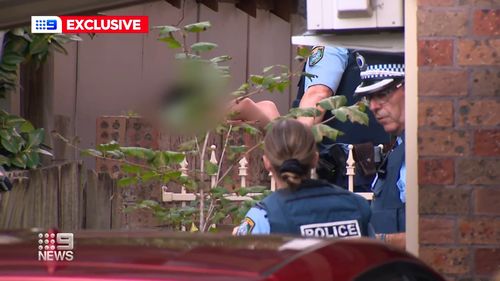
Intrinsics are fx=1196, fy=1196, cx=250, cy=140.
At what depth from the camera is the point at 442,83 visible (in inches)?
189

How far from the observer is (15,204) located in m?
6.70

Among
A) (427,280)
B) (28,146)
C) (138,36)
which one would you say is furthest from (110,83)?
(427,280)

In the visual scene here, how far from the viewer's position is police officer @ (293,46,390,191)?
6000 mm

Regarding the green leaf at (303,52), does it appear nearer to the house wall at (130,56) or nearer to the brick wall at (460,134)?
the brick wall at (460,134)

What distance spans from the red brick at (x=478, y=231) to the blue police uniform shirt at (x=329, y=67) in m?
1.48

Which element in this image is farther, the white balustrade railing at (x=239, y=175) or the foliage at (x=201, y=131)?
the white balustrade railing at (x=239, y=175)

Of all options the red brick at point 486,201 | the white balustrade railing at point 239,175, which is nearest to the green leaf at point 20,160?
the white balustrade railing at point 239,175

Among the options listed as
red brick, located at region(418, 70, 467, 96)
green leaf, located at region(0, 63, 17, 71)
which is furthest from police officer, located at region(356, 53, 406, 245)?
green leaf, located at region(0, 63, 17, 71)

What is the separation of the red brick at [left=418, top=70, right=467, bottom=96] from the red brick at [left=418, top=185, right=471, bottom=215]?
383mm

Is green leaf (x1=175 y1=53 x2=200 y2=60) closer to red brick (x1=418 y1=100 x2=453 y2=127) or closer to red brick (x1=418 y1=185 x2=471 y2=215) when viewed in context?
red brick (x1=418 y1=100 x2=453 y2=127)

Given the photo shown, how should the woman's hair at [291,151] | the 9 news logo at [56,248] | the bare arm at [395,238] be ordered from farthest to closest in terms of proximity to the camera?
the bare arm at [395,238] < the woman's hair at [291,151] < the 9 news logo at [56,248]

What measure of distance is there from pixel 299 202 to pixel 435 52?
3.01 ft

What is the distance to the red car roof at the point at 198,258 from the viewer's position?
2486mm

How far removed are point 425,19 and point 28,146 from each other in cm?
308
